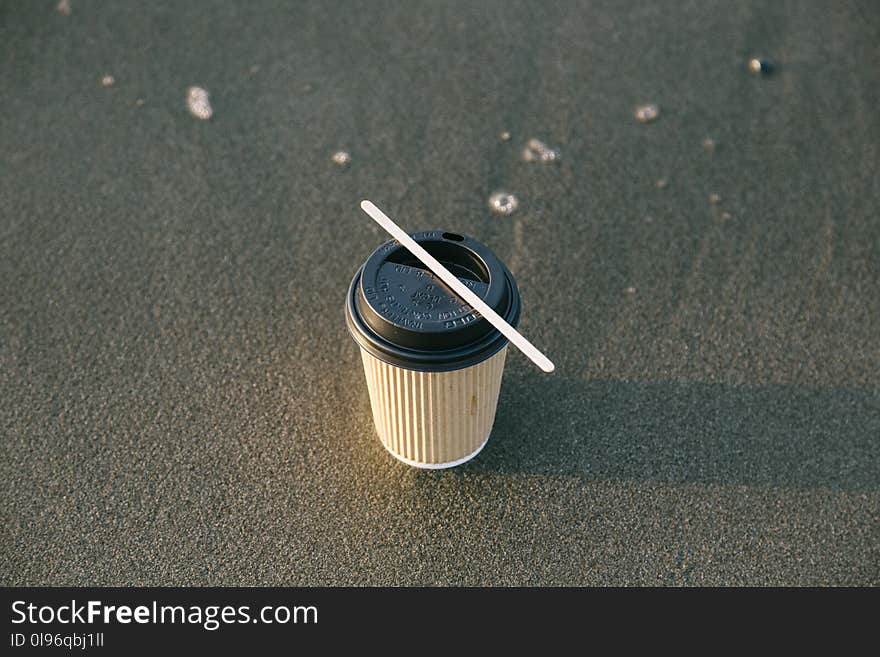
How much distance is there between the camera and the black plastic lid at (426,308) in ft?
6.94

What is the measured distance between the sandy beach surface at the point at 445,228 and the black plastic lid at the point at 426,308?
0.65m

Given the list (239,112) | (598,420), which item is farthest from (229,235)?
(598,420)

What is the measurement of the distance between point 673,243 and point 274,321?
158cm

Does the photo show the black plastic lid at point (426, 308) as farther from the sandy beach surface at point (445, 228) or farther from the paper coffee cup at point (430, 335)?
the sandy beach surface at point (445, 228)

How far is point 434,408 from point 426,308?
1.10ft

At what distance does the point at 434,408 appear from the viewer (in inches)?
92.3

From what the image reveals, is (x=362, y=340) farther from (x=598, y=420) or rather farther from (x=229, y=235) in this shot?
(x=229, y=235)

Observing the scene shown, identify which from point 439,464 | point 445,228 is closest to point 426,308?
point 439,464

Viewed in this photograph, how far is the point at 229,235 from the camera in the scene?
10.7 feet

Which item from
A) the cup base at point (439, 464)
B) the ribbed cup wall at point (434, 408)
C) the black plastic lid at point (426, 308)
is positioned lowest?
the cup base at point (439, 464)

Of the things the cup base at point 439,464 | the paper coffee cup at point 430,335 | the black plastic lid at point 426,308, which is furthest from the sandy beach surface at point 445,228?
the black plastic lid at point 426,308

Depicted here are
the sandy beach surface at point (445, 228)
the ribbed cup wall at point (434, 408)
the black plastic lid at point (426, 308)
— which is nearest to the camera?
the black plastic lid at point (426, 308)

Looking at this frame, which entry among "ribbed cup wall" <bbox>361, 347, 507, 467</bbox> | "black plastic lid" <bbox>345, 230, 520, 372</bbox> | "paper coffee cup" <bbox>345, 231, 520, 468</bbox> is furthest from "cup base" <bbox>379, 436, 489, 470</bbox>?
"black plastic lid" <bbox>345, 230, 520, 372</bbox>

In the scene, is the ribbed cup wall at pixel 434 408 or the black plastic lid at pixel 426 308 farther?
the ribbed cup wall at pixel 434 408
